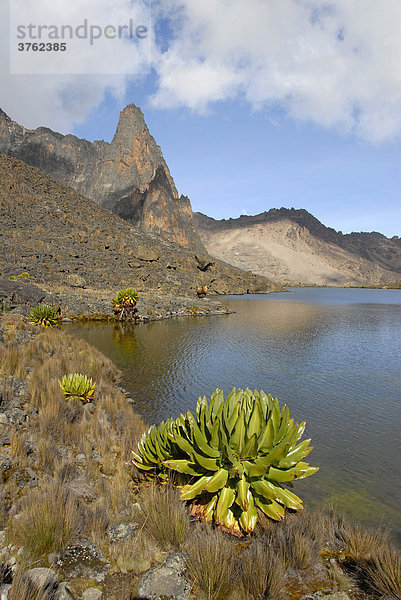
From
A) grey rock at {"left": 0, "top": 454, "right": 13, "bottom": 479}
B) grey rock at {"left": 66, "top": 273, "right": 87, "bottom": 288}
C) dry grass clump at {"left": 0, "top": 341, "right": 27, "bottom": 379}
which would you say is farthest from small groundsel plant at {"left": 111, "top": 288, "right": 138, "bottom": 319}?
grey rock at {"left": 0, "top": 454, "right": 13, "bottom": 479}

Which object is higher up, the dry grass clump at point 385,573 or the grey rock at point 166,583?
the dry grass clump at point 385,573

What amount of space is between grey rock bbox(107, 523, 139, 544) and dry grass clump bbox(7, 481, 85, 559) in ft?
0.99

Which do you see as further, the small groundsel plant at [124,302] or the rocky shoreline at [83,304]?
the small groundsel plant at [124,302]

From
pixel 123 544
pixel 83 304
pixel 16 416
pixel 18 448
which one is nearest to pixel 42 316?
pixel 83 304

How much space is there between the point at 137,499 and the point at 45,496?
1.39 m

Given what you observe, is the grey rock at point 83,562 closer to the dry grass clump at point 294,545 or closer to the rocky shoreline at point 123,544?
the rocky shoreline at point 123,544

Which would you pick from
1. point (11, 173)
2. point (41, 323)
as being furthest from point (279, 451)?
point (11, 173)

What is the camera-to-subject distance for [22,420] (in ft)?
19.0

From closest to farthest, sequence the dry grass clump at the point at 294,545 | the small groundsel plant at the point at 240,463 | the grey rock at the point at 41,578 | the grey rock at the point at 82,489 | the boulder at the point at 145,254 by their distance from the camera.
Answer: the grey rock at the point at 41,578 < the dry grass clump at the point at 294,545 < the small groundsel plant at the point at 240,463 < the grey rock at the point at 82,489 < the boulder at the point at 145,254

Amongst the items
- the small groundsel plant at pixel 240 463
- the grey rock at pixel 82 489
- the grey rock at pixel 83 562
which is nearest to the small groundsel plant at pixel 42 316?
the grey rock at pixel 82 489

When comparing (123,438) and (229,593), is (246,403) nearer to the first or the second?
(229,593)

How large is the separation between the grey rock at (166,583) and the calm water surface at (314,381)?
11.9 feet

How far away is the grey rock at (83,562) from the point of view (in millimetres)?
2703

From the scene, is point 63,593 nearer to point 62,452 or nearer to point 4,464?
point 4,464
